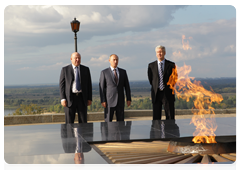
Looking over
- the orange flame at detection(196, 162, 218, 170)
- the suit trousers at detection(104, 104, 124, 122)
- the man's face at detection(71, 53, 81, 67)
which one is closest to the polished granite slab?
the orange flame at detection(196, 162, 218, 170)

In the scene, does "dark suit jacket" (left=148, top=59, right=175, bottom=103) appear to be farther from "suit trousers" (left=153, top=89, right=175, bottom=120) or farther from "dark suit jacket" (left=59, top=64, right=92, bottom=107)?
"dark suit jacket" (left=59, top=64, right=92, bottom=107)

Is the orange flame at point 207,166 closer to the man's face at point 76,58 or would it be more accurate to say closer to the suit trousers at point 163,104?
the suit trousers at point 163,104

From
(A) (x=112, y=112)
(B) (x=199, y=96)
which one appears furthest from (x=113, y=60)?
(B) (x=199, y=96)

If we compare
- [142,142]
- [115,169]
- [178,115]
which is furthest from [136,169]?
[178,115]

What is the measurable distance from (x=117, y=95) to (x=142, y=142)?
2.42m

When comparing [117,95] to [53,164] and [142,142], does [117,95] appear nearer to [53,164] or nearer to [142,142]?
[142,142]

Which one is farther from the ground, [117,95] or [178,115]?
[117,95]

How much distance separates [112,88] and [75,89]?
33.1 inches

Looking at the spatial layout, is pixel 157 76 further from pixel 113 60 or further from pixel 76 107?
pixel 76 107

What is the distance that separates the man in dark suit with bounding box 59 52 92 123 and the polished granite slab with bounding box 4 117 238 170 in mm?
536

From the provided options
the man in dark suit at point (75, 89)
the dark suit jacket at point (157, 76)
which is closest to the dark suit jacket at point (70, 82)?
the man in dark suit at point (75, 89)

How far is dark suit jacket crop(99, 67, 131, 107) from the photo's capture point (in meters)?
6.54

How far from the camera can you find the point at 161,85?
6391 millimetres

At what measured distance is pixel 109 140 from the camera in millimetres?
4207
